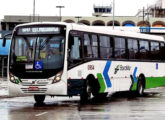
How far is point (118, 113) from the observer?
16.4m

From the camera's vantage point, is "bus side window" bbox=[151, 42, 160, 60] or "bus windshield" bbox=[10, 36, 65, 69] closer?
"bus windshield" bbox=[10, 36, 65, 69]

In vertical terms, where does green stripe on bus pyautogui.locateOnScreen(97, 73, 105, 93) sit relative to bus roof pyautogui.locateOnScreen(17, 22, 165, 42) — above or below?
below

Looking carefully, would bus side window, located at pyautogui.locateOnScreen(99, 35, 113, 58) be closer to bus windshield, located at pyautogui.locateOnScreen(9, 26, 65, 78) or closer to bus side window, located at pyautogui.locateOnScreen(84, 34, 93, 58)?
bus side window, located at pyautogui.locateOnScreen(84, 34, 93, 58)

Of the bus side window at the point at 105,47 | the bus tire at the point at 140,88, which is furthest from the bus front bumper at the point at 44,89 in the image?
the bus tire at the point at 140,88

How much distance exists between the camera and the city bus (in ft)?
64.3

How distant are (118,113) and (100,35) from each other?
22.2 feet

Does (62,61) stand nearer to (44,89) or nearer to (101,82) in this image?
(44,89)

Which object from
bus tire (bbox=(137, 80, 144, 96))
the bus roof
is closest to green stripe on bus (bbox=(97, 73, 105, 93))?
the bus roof

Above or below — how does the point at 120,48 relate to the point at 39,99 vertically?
above

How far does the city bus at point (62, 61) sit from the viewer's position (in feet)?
64.3

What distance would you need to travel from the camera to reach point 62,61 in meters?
19.6

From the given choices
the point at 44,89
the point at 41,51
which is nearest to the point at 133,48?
the point at 41,51

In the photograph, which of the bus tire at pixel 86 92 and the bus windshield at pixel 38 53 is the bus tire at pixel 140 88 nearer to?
the bus tire at pixel 86 92

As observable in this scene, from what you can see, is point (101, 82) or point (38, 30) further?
point (101, 82)
